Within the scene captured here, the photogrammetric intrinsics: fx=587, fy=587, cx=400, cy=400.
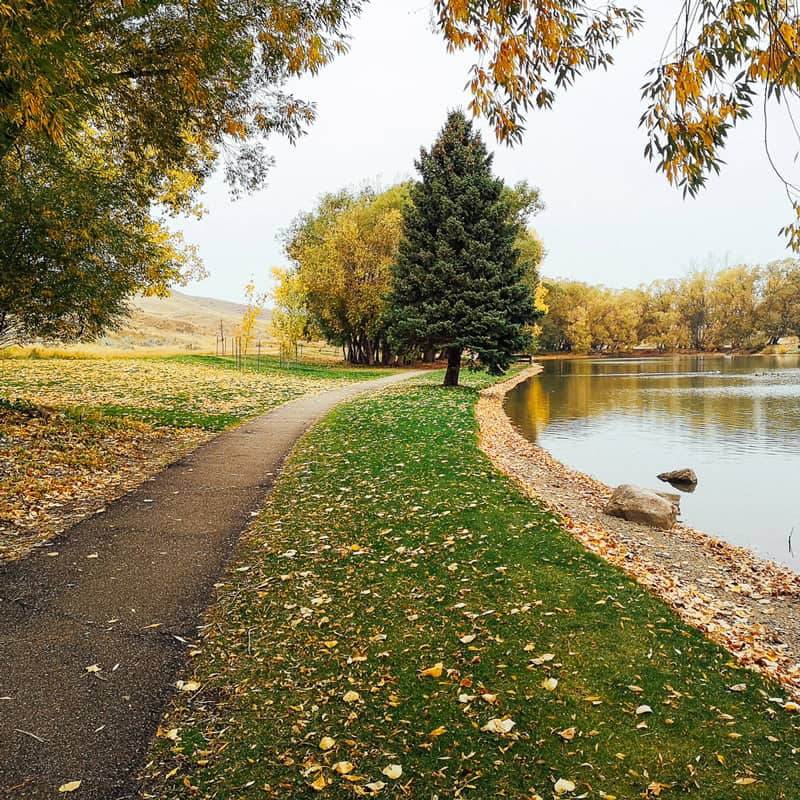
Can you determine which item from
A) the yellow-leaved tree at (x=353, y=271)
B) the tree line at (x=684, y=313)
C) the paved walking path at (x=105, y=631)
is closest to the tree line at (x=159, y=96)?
the paved walking path at (x=105, y=631)

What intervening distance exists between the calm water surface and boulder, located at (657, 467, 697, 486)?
24 centimetres

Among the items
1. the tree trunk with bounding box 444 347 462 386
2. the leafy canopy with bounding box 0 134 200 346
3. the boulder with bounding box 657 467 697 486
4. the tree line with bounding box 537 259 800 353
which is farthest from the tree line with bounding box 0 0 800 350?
the tree line with bounding box 537 259 800 353

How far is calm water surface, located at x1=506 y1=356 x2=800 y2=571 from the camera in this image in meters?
9.75

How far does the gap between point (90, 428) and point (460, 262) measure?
16502mm

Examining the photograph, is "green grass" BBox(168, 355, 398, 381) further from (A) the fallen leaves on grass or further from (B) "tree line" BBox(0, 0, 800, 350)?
(B) "tree line" BBox(0, 0, 800, 350)

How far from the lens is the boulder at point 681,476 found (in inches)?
468

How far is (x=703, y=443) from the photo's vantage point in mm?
16094

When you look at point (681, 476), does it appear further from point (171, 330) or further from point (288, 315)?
point (171, 330)

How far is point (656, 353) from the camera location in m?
93.7

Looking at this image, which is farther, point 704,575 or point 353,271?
point 353,271

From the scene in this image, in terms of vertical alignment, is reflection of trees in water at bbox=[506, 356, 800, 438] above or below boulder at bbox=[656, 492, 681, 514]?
above

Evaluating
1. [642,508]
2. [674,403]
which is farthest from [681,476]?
[674,403]

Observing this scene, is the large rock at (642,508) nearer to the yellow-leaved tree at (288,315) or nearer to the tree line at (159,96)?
the tree line at (159,96)

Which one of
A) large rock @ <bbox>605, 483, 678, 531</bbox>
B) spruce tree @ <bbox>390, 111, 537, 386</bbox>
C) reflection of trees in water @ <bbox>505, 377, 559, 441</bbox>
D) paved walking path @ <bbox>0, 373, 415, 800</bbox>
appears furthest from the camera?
spruce tree @ <bbox>390, 111, 537, 386</bbox>
